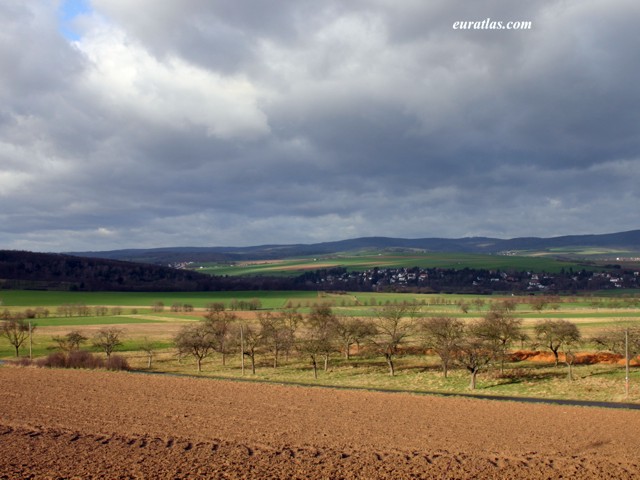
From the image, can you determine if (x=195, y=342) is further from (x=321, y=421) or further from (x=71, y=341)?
(x=321, y=421)

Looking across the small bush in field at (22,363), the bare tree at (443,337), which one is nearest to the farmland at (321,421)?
the bare tree at (443,337)

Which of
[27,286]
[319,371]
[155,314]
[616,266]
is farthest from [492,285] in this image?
[27,286]

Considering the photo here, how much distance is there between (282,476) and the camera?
2033 cm

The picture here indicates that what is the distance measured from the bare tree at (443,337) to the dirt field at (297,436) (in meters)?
13.2

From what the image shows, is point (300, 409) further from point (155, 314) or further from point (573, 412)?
point (155, 314)

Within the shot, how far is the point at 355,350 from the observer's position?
7469 centimetres

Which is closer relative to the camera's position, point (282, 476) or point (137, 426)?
point (282, 476)

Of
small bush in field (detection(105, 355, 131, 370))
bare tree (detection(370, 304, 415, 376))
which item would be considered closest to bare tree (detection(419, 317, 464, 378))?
bare tree (detection(370, 304, 415, 376))

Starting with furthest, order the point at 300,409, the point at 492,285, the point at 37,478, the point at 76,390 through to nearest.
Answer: the point at 492,285
the point at 76,390
the point at 300,409
the point at 37,478

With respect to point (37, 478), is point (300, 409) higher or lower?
lower

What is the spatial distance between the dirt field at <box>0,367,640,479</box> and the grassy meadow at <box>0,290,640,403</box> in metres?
10.7

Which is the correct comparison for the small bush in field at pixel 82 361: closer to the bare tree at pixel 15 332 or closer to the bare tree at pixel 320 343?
the bare tree at pixel 15 332

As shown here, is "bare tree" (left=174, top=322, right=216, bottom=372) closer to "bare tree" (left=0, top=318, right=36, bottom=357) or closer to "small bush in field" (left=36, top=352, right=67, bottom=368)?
"small bush in field" (left=36, top=352, right=67, bottom=368)

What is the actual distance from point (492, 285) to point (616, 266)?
4902cm
